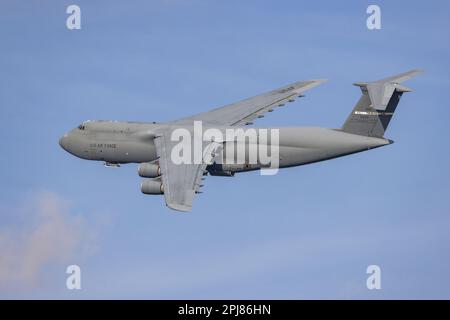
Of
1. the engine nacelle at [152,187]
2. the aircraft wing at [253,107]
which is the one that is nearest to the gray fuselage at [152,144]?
the aircraft wing at [253,107]

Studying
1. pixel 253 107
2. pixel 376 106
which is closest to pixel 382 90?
pixel 376 106

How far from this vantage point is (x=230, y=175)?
7562cm

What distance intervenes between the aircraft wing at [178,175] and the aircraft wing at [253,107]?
4.23m

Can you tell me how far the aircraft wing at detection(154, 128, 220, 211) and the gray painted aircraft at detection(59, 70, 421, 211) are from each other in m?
0.06

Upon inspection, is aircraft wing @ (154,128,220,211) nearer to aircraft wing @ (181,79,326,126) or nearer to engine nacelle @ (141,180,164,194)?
engine nacelle @ (141,180,164,194)

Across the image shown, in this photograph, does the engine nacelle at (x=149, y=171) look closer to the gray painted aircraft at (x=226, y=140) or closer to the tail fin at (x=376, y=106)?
the gray painted aircraft at (x=226, y=140)

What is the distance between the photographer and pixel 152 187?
68.2 m

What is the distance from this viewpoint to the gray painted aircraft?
70.2 m

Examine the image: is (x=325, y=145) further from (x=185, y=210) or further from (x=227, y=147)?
(x=185, y=210)

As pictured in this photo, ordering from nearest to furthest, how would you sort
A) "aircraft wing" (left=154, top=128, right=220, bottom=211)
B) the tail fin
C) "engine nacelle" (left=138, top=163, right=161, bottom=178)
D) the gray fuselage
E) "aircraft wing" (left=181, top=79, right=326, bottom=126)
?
"aircraft wing" (left=154, top=128, right=220, bottom=211)
the tail fin
"engine nacelle" (left=138, top=163, right=161, bottom=178)
the gray fuselage
"aircraft wing" (left=181, top=79, right=326, bottom=126)

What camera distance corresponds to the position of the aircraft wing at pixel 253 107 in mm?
77875

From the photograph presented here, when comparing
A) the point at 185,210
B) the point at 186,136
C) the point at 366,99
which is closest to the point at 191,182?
the point at 185,210

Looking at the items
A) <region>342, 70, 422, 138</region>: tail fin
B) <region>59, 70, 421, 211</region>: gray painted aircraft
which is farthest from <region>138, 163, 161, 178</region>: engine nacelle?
<region>342, 70, 422, 138</region>: tail fin

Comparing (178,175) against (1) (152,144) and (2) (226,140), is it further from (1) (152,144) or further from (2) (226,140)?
(1) (152,144)
